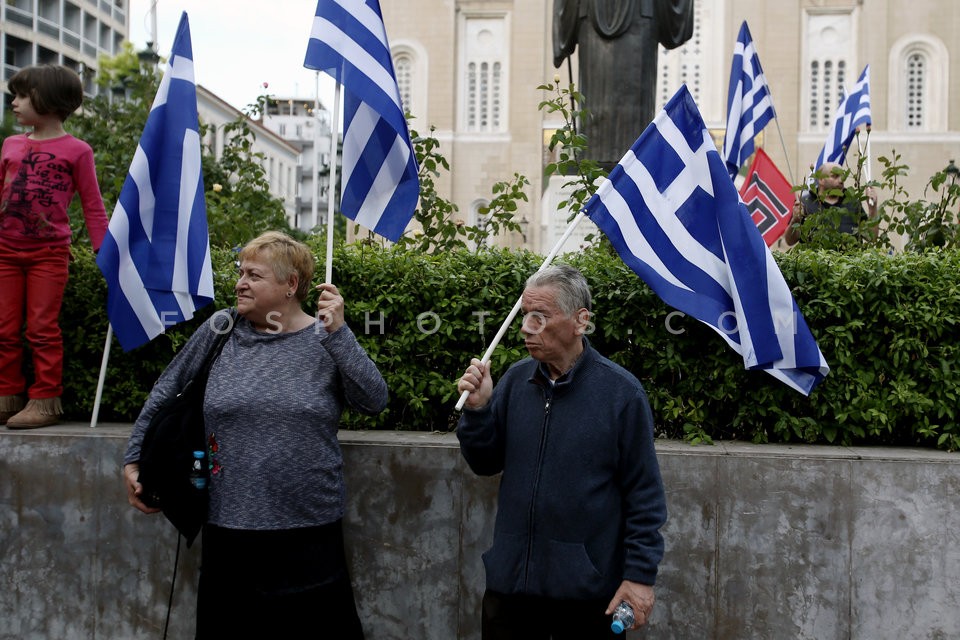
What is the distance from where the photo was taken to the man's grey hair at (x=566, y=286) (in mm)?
3578

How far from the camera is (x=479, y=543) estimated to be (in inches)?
189

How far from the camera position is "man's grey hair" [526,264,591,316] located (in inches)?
141

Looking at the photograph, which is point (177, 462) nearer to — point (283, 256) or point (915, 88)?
point (283, 256)

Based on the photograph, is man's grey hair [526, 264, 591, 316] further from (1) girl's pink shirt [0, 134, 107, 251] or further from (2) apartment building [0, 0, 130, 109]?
(2) apartment building [0, 0, 130, 109]

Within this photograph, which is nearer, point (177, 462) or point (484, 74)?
point (177, 462)

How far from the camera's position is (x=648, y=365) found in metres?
5.06

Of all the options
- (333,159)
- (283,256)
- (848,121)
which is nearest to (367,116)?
(333,159)

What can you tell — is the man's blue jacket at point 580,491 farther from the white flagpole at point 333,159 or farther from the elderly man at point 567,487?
the white flagpole at point 333,159

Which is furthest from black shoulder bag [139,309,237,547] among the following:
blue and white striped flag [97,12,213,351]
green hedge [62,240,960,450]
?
green hedge [62,240,960,450]

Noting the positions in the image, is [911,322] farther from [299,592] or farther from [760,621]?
[299,592]

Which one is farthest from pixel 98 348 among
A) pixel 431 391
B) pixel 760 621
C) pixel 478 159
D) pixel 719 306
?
pixel 478 159

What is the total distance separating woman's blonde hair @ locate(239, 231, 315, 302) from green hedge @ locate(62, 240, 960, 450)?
1.06 m

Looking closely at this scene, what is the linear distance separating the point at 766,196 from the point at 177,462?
6.45 m

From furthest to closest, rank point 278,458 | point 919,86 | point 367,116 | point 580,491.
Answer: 1. point 919,86
2. point 367,116
3. point 278,458
4. point 580,491
